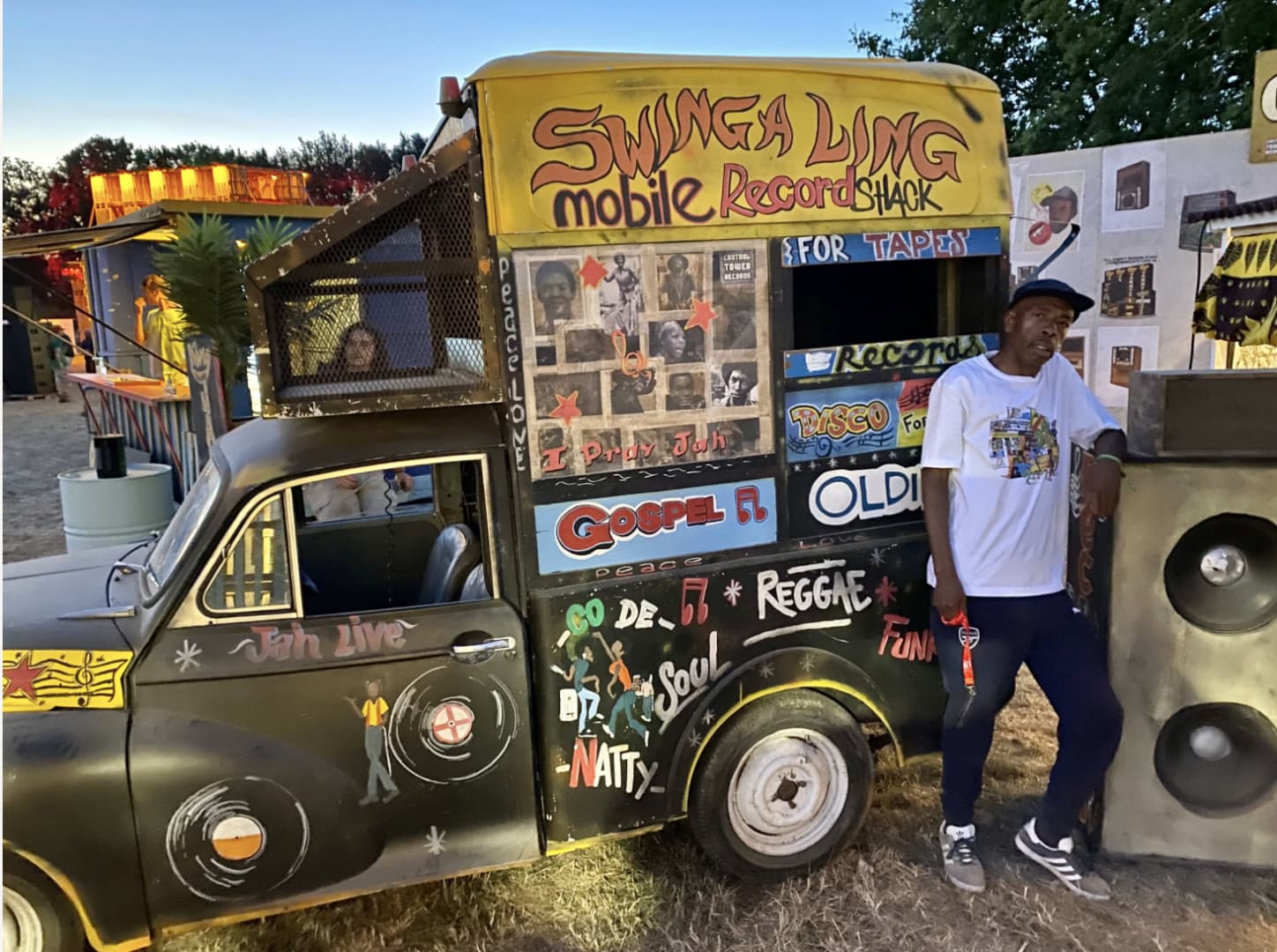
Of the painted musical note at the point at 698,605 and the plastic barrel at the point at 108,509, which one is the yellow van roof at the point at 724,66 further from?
the plastic barrel at the point at 108,509

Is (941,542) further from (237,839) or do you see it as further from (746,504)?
(237,839)

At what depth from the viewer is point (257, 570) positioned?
9.10ft

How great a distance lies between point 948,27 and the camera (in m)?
19.5

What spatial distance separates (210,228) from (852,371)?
222 inches

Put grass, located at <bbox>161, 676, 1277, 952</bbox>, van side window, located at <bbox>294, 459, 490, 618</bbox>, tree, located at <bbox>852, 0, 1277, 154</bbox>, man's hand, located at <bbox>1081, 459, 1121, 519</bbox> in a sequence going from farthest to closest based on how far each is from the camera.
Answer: tree, located at <bbox>852, 0, 1277, 154</bbox> < van side window, located at <bbox>294, 459, 490, 618</bbox> < man's hand, located at <bbox>1081, 459, 1121, 519</bbox> < grass, located at <bbox>161, 676, 1277, 952</bbox>

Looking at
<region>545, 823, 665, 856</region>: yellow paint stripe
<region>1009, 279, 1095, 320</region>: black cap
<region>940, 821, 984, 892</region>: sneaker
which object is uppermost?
<region>1009, 279, 1095, 320</region>: black cap

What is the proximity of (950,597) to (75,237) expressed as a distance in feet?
36.2

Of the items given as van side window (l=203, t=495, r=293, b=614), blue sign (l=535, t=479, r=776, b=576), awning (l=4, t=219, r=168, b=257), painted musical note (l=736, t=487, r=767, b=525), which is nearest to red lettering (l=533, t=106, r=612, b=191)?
blue sign (l=535, t=479, r=776, b=576)

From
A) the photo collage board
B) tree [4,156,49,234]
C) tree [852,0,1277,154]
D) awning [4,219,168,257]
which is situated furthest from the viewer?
tree [4,156,49,234]

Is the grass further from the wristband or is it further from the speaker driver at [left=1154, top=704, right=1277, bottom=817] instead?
the wristband

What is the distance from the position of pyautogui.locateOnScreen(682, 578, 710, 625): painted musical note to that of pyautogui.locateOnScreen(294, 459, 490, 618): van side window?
87cm

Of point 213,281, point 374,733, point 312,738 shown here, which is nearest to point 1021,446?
point 374,733

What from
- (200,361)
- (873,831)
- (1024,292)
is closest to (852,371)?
(1024,292)

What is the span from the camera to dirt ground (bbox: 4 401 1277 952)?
117 inches
